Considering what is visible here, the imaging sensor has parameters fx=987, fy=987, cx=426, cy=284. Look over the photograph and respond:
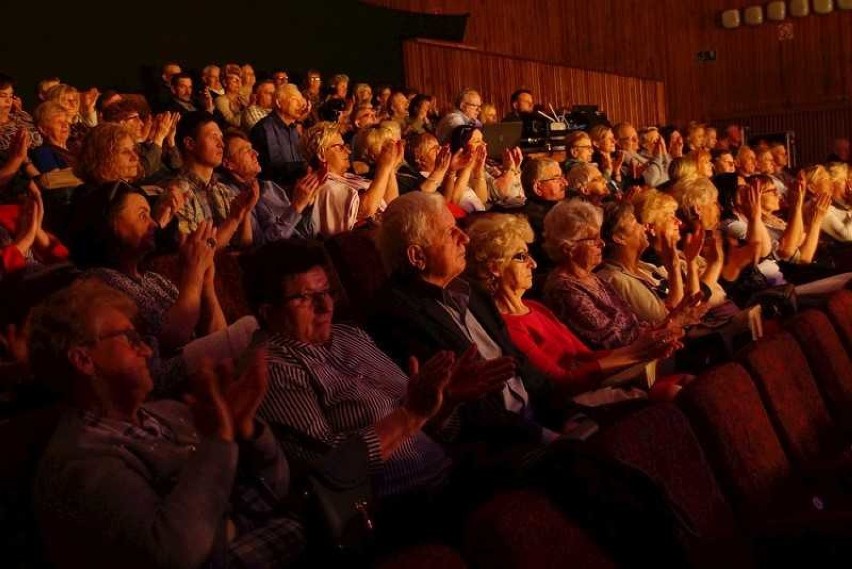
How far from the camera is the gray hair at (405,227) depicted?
1364 millimetres

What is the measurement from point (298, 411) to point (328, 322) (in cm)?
13

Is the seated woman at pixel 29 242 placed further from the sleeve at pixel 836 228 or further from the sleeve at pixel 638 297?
the sleeve at pixel 836 228

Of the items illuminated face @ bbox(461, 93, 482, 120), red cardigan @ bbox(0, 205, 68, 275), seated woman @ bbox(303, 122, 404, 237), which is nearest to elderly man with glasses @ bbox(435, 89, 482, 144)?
illuminated face @ bbox(461, 93, 482, 120)

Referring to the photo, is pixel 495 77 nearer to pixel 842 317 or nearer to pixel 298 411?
pixel 842 317

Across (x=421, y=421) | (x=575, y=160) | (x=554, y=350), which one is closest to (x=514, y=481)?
(x=421, y=421)

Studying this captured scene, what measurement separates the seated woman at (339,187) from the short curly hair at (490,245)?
2.15ft

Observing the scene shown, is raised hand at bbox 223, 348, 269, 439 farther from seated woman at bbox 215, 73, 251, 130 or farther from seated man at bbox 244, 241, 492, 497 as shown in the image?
seated woman at bbox 215, 73, 251, 130

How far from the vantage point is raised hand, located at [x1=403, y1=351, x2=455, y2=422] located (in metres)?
1.03

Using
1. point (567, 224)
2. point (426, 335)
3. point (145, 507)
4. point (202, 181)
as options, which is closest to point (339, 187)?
point (202, 181)

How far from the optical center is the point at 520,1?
703cm

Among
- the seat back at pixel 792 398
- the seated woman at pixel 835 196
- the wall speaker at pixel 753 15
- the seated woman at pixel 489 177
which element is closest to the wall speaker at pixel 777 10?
the wall speaker at pixel 753 15

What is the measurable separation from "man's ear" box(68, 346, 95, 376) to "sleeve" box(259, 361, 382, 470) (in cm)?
22

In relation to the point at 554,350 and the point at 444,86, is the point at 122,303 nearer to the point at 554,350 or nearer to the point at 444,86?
the point at 554,350

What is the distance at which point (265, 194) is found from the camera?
7.33 ft
